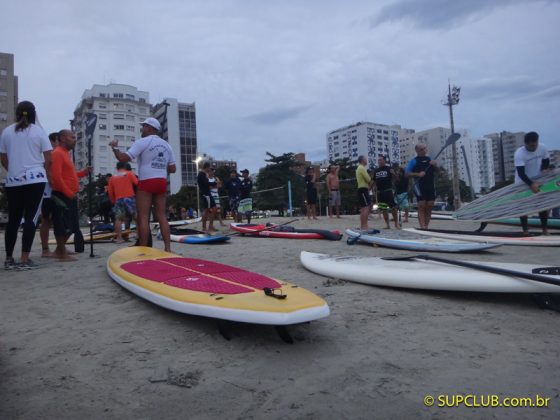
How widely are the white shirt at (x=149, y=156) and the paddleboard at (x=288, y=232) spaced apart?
278 cm

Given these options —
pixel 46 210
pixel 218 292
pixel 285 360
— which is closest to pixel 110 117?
pixel 46 210

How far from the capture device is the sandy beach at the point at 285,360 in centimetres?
140

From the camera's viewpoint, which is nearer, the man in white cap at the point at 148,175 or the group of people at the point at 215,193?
the man in white cap at the point at 148,175

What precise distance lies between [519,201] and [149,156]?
18.6ft

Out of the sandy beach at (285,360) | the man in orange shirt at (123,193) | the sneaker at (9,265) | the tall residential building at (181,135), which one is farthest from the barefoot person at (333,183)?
the tall residential building at (181,135)

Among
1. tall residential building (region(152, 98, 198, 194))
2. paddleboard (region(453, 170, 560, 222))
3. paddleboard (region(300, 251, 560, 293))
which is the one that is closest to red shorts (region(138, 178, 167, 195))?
paddleboard (region(300, 251, 560, 293))

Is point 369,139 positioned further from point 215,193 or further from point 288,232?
point 288,232

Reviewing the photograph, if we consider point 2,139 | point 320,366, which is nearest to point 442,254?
point 320,366

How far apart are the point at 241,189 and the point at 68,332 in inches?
317

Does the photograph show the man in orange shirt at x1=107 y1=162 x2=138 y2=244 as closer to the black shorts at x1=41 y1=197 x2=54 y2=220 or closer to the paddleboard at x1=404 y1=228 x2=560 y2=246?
the black shorts at x1=41 y1=197 x2=54 y2=220

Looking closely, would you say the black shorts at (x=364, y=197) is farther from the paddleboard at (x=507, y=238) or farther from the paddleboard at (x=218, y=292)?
the paddleboard at (x=218, y=292)

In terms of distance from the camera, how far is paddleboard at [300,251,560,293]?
7.98 ft

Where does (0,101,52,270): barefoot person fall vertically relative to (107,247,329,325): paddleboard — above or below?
above

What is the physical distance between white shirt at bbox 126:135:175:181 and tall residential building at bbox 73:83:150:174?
7334 cm
